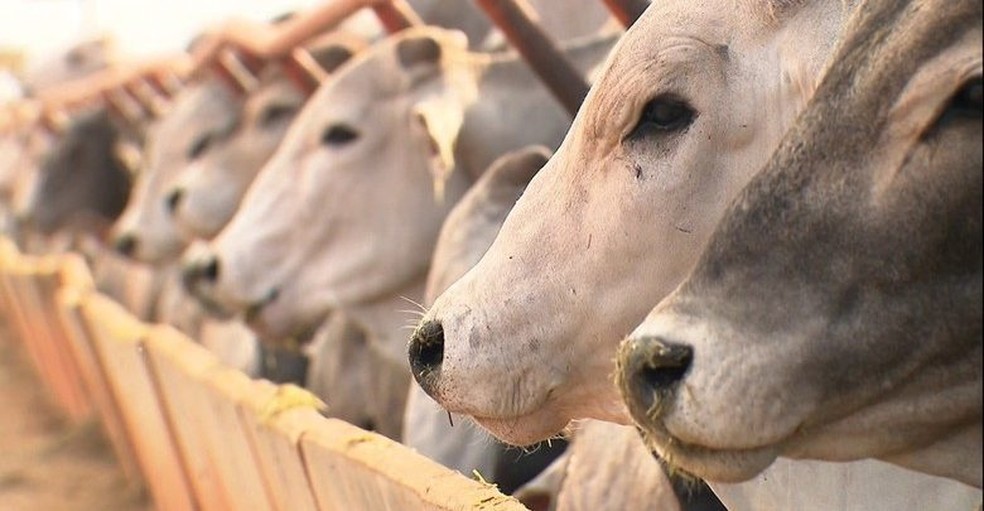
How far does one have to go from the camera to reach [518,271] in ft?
→ 8.00

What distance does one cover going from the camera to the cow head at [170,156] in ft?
20.4

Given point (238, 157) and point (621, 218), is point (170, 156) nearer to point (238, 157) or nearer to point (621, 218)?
point (238, 157)

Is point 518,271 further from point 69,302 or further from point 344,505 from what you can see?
point 69,302

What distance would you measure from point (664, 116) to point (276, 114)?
349 centimetres

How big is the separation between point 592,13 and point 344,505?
8.38 feet

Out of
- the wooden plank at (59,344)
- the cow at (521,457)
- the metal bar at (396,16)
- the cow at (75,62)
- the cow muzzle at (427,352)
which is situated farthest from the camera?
the cow at (75,62)

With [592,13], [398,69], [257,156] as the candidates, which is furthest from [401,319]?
[257,156]

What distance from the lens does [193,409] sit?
4156mm

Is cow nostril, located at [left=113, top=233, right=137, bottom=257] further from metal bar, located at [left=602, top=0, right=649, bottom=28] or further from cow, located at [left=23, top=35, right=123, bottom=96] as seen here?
cow, located at [left=23, top=35, right=123, bottom=96]

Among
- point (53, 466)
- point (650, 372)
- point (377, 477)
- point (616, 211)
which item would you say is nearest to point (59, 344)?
point (53, 466)

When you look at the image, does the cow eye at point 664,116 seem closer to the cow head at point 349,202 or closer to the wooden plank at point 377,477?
the wooden plank at point 377,477

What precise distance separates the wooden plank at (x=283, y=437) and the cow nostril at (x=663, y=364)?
1360mm

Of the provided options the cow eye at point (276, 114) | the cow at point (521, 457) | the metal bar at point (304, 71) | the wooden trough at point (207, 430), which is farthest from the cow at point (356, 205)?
the cow eye at point (276, 114)

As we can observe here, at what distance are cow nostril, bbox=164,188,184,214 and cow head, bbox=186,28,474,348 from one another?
148cm
